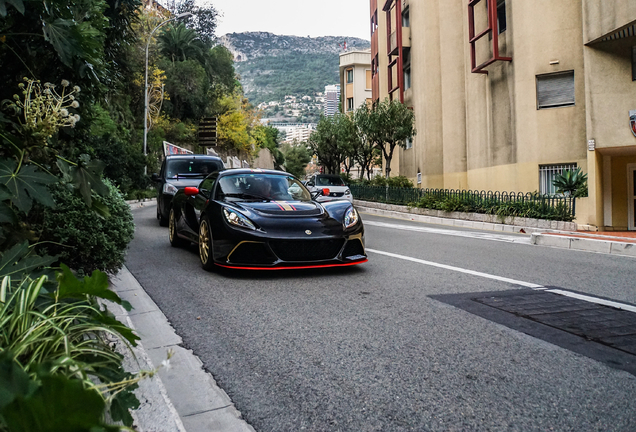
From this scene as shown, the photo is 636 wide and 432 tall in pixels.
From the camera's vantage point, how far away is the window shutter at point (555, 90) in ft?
61.9

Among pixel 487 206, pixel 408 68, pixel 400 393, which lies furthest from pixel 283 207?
pixel 408 68

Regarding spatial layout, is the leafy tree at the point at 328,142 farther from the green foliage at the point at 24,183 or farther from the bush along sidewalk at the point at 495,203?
the green foliage at the point at 24,183

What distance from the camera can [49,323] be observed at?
1744 millimetres

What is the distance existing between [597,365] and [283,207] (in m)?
4.35

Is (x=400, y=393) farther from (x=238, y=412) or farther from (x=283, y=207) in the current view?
(x=283, y=207)

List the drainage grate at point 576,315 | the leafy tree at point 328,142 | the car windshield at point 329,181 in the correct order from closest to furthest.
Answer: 1. the drainage grate at point 576,315
2. the car windshield at point 329,181
3. the leafy tree at point 328,142

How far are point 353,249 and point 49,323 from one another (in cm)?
546

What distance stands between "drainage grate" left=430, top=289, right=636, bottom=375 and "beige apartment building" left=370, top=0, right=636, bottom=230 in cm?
1289

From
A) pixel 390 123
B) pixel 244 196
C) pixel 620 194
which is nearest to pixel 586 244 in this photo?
pixel 244 196

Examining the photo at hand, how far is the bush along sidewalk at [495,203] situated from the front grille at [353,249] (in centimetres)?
1132

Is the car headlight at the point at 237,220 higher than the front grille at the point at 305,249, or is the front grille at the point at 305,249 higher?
the car headlight at the point at 237,220

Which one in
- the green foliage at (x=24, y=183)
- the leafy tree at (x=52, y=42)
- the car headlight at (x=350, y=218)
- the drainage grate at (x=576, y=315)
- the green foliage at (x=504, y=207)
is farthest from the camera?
the green foliage at (x=504, y=207)

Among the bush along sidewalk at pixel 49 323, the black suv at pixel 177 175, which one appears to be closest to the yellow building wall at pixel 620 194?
the black suv at pixel 177 175

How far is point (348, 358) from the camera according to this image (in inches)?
145
